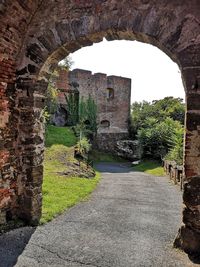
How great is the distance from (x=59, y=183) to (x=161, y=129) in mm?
14996

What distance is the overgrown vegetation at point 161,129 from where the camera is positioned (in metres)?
17.9

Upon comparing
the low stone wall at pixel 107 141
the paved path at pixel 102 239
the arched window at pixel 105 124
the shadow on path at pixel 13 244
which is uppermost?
the arched window at pixel 105 124

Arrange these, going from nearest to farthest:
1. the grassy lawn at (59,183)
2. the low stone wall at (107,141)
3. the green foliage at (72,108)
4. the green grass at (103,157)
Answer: the grassy lawn at (59,183)
the green grass at (103,157)
the green foliage at (72,108)
the low stone wall at (107,141)

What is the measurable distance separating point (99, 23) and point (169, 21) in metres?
1.20

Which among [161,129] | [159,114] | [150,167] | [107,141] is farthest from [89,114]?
[150,167]

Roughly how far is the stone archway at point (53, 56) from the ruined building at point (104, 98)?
21.0m

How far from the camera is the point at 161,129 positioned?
24.9 metres

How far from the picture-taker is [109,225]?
21.7 ft

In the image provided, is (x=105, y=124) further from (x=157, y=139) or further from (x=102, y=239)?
(x=102, y=239)

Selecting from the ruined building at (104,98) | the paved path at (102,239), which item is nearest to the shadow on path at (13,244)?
the paved path at (102,239)

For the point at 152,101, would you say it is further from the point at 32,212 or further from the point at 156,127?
the point at 32,212

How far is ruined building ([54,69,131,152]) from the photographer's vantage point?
92.4ft

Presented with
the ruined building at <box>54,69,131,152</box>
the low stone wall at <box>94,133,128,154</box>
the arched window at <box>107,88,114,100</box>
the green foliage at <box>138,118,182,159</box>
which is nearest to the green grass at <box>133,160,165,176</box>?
the green foliage at <box>138,118,182,159</box>

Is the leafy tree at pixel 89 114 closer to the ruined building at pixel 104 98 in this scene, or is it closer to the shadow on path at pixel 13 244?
the ruined building at pixel 104 98
